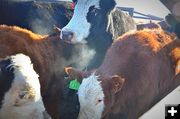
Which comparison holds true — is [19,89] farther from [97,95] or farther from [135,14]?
[135,14]

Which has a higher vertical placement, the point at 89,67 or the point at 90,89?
the point at 89,67

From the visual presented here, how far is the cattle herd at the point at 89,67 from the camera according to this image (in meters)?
4.20

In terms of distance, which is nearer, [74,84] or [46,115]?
[46,115]

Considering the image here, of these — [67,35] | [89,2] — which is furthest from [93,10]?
[67,35]

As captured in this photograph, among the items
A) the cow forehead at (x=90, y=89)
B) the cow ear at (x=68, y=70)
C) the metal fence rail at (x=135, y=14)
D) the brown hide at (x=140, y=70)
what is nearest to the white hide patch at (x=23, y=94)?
the cow ear at (x=68, y=70)

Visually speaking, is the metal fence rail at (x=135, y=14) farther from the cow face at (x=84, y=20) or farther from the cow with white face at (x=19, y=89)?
the cow with white face at (x=19, y=89)

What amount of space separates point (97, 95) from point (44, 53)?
557mm

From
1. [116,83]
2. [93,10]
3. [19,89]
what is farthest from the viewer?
[116,83]

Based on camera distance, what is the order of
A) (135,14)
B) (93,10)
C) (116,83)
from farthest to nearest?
(135,14)
(116,83)
(93,10)

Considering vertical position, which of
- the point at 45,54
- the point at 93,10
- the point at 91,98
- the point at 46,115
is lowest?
the point at 46,115

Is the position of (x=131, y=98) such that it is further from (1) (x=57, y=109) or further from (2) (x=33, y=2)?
(2) (x=33, y=2)

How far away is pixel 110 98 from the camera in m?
4.54

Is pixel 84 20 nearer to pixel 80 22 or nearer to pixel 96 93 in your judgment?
pixel 80 22

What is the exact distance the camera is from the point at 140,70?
186 inches
